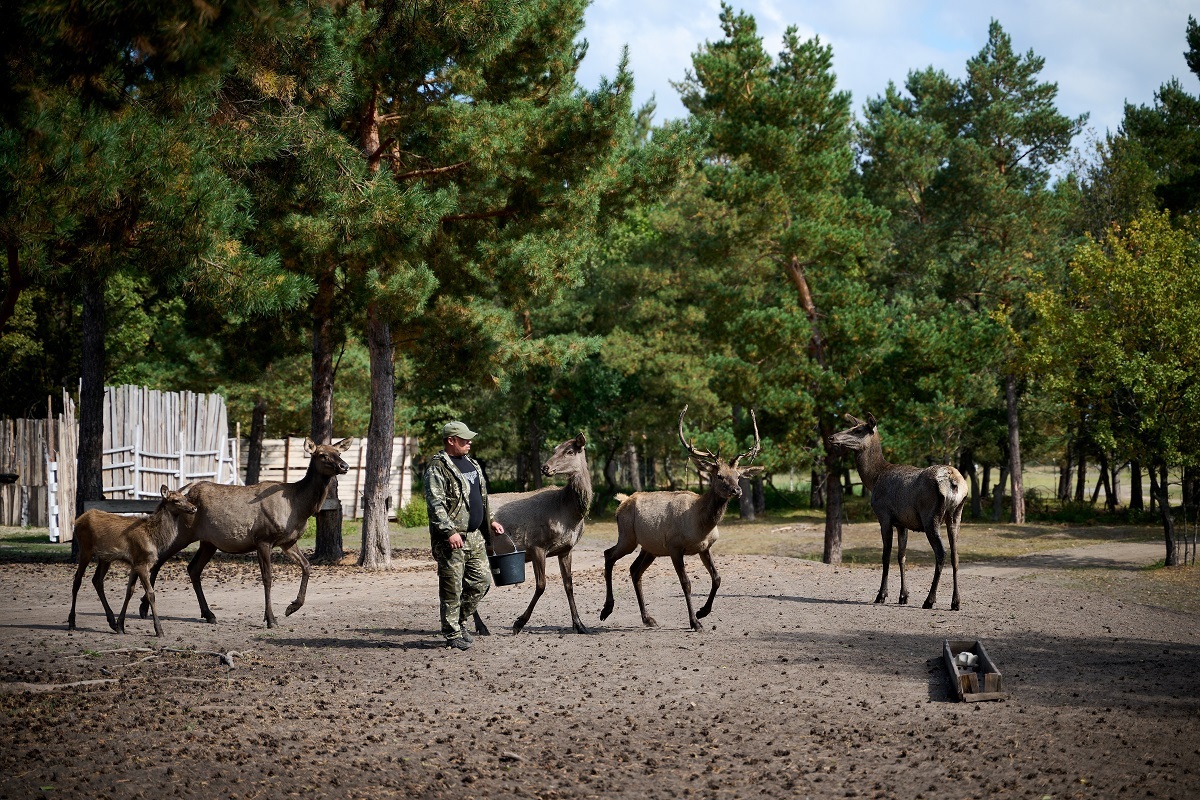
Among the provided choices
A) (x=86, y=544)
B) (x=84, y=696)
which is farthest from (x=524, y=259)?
(x=84, y=696)

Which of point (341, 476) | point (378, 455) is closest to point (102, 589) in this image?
point (378, 455)

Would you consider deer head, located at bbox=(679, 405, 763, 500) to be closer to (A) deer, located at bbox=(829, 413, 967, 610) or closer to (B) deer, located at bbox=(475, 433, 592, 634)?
(B) deer, located at bbox=(475, 433, 592, 634)

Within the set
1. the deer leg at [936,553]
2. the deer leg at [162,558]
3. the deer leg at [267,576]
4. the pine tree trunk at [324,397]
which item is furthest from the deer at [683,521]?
the pine tree trunk at [324,397]

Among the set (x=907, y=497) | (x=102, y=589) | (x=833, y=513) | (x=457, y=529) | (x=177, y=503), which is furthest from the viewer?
(x=833, y=513)

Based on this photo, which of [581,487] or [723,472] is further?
[581,487]

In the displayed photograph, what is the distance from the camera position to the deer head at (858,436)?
14641 millimetres

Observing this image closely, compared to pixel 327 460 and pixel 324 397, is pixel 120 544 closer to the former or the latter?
pixel 327 460

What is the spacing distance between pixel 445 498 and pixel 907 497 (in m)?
6.56

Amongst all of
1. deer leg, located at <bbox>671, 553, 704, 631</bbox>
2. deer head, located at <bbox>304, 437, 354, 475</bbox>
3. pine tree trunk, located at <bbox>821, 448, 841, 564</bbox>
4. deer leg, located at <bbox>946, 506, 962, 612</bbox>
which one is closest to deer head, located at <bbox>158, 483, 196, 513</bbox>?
deer head, located at <bbox>304, 437, 354, 475</bbox>

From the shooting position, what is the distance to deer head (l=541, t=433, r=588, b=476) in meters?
11.0

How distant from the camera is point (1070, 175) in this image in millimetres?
42250

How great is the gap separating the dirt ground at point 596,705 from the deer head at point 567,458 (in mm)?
1711

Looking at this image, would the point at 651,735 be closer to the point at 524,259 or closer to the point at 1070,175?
the point at 524,259

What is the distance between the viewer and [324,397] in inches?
715
